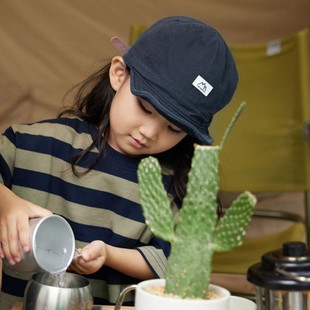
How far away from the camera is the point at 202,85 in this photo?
3.39ft

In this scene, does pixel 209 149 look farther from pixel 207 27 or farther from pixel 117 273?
pixel 117 273

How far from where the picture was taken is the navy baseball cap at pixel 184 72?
1025 mm

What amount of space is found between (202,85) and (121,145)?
0.20 meters

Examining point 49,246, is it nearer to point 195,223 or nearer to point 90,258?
point 90,258

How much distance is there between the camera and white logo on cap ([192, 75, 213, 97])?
1026mm

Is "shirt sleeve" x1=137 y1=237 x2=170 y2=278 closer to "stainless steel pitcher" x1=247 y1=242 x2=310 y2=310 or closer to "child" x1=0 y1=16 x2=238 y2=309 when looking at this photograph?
"child" x1=0 y1=16 x2=238 y2=309

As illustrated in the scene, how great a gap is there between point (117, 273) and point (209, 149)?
510 millimetres

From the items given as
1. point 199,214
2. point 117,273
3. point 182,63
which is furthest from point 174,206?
point 199,214

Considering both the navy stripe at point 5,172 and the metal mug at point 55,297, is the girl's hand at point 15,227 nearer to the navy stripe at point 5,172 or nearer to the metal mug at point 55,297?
the metal mug at point 55,297

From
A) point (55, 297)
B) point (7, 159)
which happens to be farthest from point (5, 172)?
point (55, 297)

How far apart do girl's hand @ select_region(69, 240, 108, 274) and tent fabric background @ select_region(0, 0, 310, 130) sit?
1.49 m

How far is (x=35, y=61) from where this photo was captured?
7.95 feet

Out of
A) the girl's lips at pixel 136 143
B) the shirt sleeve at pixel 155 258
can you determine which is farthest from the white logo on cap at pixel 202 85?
the shirt sleeve at pixel 155 258

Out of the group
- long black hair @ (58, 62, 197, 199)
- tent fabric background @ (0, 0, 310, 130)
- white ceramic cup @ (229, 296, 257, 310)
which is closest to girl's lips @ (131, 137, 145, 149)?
long black hair @ (58, 62, 197, 199)
